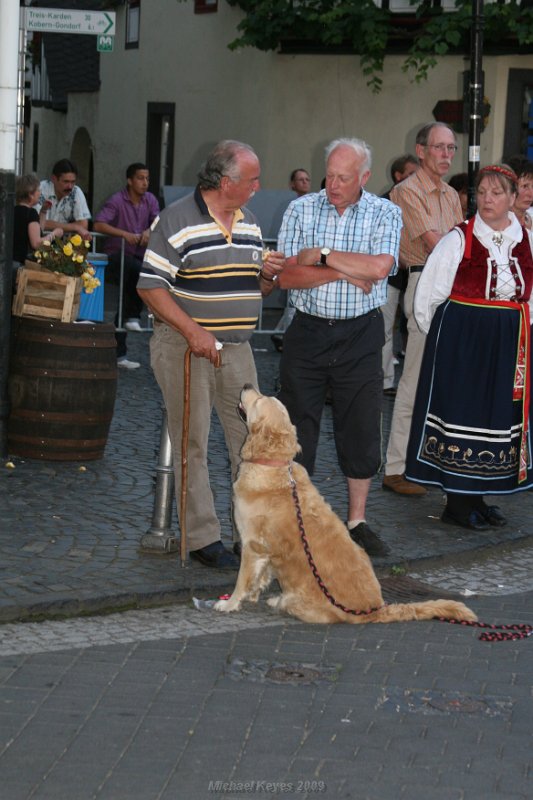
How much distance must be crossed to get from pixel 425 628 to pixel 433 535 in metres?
1.82

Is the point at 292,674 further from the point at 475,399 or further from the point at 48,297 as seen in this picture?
the point at 48,297

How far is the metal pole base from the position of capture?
7.15m

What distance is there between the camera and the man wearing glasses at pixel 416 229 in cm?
881

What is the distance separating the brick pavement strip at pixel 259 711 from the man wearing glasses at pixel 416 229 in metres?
2.74

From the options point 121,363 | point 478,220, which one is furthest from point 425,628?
point 121,363

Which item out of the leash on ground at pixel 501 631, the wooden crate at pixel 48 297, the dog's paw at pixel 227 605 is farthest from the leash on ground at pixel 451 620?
the wooden crate at pixel 48 297

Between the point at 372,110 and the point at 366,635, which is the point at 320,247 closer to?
the point at 366,635

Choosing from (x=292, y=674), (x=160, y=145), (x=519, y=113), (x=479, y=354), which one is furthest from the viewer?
(x=160, y=145)

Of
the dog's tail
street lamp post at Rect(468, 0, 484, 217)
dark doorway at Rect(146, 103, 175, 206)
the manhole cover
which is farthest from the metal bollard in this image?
dark doorway at Rect(146, 103, 175, 206)

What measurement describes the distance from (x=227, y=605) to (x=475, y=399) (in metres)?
2.34

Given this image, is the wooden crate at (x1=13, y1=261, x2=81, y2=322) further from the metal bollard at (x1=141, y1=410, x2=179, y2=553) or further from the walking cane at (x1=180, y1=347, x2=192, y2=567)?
the walking cane at (x1=180, y1=347, x2=192, y2=567)

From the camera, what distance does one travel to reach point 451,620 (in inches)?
244

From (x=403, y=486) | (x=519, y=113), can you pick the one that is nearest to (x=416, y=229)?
(x=403, y=486)

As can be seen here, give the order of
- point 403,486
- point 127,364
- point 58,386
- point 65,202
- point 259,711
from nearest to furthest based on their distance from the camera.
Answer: point 259,711
point 403,486
point 58,386
point 127,364
point 65,202
